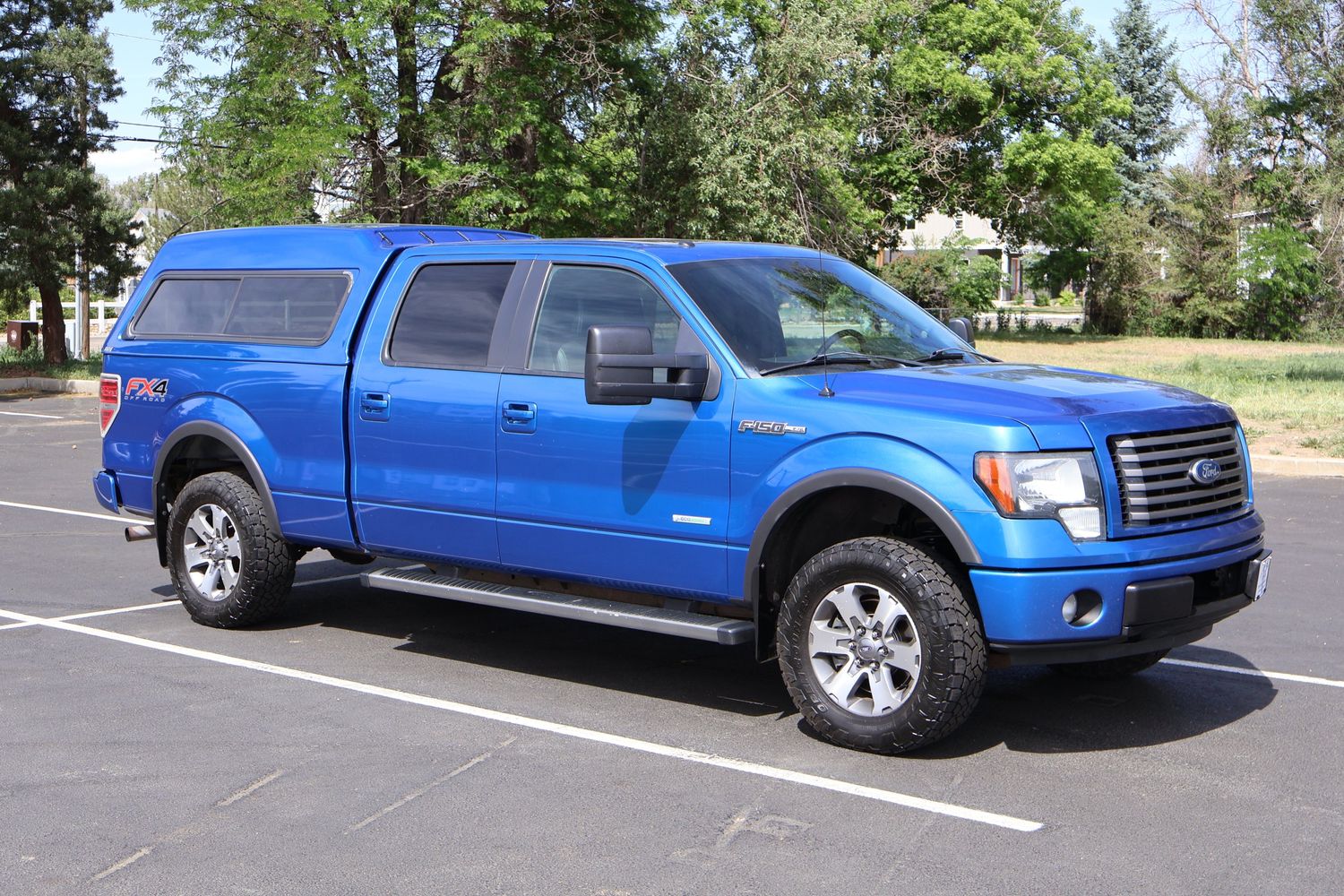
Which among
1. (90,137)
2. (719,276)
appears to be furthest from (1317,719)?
(90,137)

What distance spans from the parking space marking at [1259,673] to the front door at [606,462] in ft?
8.57

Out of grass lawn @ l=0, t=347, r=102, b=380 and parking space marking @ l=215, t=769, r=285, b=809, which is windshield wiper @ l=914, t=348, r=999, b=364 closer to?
parking space marking @ l=215, t=769, r=285, b=809

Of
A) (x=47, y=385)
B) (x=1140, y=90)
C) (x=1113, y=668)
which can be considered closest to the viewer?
(x=1113, y=668)

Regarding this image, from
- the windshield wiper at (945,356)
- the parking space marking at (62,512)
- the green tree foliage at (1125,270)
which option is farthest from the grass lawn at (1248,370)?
the parking space marking at (62,512)

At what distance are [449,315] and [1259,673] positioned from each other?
4.21 m

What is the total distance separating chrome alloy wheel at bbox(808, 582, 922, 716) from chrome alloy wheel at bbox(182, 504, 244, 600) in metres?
3.52

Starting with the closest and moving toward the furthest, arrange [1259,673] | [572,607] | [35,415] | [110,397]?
[572,607] < [1259,673] < [110,397] < [35,415]

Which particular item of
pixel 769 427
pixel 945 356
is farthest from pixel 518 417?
pixel 945 356

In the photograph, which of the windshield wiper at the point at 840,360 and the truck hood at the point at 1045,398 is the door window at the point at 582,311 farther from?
the truck hood at the point at 1045,398

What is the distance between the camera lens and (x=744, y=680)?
684 cm

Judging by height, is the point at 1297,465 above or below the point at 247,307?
below

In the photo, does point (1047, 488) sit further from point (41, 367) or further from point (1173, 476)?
point (41, 367)

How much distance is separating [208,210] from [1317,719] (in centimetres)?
2521

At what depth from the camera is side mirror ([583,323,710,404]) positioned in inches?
224
